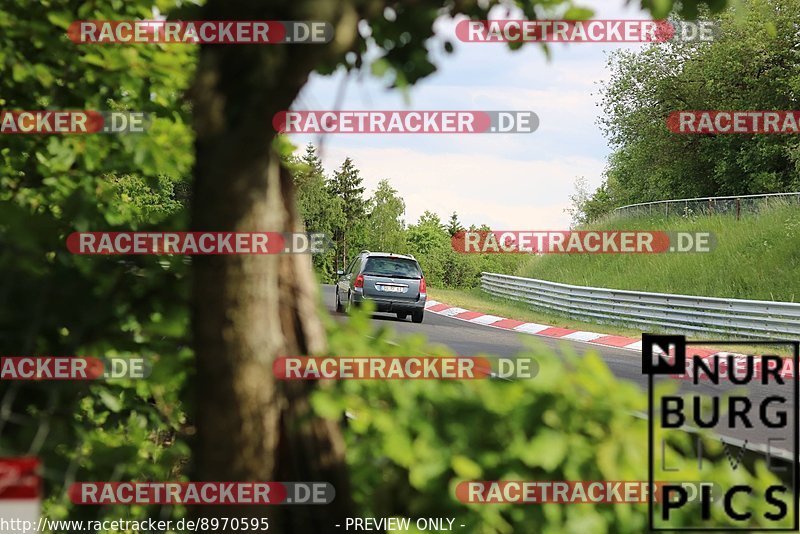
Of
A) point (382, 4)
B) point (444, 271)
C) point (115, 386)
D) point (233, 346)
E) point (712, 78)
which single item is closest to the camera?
point (382, 4)

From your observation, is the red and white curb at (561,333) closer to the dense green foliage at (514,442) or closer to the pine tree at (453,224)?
the dense green foliage at (514,442)

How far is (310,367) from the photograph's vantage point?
3184mm

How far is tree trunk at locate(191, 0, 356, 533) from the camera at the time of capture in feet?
9.08

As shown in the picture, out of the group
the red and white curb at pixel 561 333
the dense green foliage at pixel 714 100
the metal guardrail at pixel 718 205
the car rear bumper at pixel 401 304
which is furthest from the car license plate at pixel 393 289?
the dense green foliage at pixel 714 100

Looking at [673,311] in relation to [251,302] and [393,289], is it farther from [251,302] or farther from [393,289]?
[251,302]

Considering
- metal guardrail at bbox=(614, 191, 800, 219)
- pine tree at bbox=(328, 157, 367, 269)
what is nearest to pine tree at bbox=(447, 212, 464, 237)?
pine tree at bbox=(328, 157, 367, 269)

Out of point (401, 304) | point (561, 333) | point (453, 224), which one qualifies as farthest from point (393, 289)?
point (453, 224)

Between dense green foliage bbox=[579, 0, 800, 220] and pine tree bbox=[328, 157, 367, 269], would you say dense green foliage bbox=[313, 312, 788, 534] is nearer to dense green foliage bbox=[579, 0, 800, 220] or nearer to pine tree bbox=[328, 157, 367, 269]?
dense green foliage bbox=[579, 0, 800, 220]

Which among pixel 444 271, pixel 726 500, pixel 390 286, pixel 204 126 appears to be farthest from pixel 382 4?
pixel 444 271

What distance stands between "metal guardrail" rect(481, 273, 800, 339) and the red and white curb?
115 centimetres

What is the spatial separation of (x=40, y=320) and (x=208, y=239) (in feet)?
2.76

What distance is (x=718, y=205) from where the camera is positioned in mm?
31219

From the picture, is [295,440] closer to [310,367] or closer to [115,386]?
[310,367]

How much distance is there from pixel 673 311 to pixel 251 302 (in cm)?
1892
